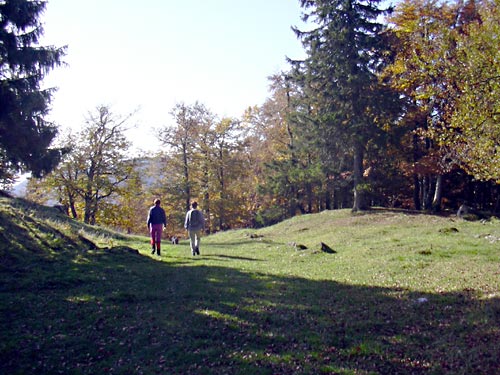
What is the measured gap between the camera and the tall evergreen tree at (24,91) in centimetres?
1459

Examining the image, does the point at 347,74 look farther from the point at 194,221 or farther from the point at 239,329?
the point at 239,329

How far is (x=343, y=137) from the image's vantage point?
28953 millimetres

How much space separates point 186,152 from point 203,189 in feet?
14.0

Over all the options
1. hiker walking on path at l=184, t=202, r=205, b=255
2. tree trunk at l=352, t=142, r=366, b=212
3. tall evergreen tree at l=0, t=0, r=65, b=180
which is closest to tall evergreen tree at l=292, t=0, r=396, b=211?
tree trunk at l=352, t=142, r=366, b=212

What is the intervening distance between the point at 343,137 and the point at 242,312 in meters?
22.7

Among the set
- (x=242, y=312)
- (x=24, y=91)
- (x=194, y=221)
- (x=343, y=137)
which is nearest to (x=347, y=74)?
(x=343, y=137)

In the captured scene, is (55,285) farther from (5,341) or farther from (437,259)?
(437,259)

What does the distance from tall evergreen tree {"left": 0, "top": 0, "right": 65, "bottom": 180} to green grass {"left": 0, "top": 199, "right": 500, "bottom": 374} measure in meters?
2.46

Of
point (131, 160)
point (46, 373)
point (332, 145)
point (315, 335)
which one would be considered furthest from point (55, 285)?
point (131, 160)

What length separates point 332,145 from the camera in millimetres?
29969

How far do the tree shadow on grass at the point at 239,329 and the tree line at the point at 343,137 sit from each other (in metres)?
7.59

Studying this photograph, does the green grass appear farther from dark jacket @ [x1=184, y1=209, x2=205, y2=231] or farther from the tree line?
the tree line

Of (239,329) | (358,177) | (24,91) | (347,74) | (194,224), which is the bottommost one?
(239,329)

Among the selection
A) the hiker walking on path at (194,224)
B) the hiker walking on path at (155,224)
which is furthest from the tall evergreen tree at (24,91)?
the hiker walking on path at (194,224)
